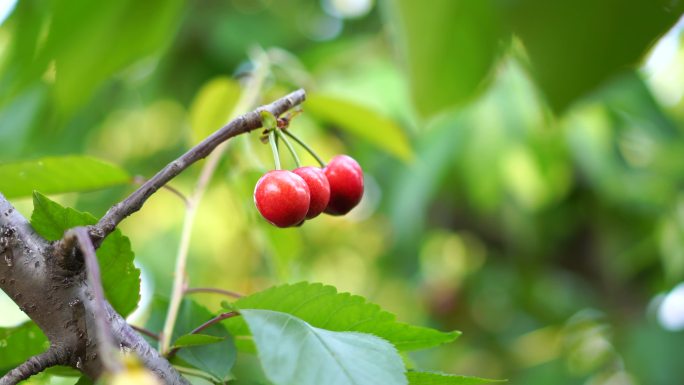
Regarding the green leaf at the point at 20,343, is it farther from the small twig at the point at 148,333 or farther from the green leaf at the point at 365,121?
the green leaf at the point at 365,121

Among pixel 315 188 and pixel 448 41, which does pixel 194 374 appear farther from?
pixel 448 41

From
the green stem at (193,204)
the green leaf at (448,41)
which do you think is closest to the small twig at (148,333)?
the green stem at (193,204)

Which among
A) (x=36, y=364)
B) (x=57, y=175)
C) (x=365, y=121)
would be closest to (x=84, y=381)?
(x=36, y=364)

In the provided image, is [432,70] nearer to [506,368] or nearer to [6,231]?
[6,231]

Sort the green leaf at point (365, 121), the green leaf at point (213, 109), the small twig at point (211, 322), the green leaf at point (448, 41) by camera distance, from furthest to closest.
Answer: the green leaf at point (213, 109), the green leaf at point (365, 121), the small twig at point (211, 322), the green leaf at point (448, 41)

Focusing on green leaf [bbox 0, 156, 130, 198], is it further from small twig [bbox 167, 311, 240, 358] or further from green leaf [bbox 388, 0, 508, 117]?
green leaf [bbox 388, 0, 508, 117]

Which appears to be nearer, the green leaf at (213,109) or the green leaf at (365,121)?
the green leaf at (365,121)

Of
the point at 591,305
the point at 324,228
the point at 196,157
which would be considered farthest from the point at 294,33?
the point at 196,157

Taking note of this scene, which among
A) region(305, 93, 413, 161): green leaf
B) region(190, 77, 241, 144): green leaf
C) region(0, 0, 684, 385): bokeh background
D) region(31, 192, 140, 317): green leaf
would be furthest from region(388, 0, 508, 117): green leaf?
region(190, 77, 241, 144): green leaf
